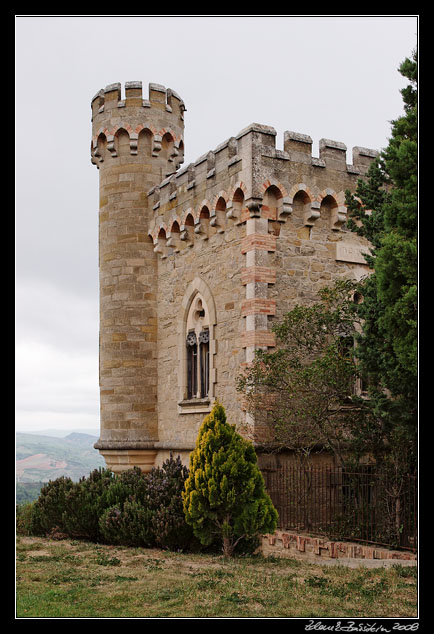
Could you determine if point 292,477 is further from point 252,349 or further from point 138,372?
point 138,372

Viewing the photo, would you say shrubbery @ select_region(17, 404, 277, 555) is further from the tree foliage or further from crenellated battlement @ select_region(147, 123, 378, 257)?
crenellated battlement @ select_region(147, 123, 378, 257)

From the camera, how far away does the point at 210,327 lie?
51.3ft

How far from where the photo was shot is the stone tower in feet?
60.1

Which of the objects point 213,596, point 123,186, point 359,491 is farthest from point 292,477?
point 123,186

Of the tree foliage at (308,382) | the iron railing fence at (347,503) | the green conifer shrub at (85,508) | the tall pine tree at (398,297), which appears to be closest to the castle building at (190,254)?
the tree foliage at (308,382)

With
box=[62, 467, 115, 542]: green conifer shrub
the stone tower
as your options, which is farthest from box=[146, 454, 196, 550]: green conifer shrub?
the stone tower

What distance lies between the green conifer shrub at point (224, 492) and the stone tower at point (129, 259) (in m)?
6.18

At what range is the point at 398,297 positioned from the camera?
9.59 meters

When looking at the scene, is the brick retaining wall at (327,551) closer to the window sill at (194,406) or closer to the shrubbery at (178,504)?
the shrubbery at (178,504)

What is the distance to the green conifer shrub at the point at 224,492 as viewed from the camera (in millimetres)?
11719

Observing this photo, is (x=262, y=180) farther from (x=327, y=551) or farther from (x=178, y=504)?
(x=327, y=551)

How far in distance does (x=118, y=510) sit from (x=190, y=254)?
20.6 ft

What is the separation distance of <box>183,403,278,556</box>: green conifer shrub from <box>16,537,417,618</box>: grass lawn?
1.59 ft

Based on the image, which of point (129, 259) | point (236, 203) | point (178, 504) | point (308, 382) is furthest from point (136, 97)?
point (178, 504)
